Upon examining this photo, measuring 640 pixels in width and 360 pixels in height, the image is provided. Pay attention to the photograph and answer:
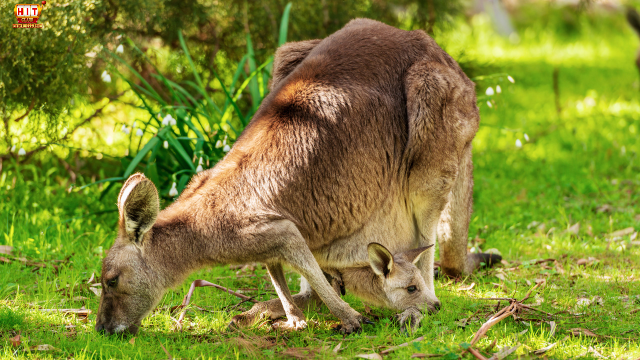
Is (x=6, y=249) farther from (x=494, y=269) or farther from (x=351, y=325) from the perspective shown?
(x=494, y=269)

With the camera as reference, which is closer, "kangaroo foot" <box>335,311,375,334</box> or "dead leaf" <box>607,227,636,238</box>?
"kangaroo foot" <box>335,311,375,334</box>

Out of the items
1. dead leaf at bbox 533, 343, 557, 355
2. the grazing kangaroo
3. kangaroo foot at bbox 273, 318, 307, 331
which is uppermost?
the grazing kangaroo

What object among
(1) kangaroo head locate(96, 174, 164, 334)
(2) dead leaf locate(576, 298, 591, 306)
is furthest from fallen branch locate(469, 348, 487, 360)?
(1) kangaroo head locate(96, 174, 164, 334)

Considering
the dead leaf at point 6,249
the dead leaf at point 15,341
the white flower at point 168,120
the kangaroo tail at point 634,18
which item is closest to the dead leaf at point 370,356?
the dead leaf at point 15,341

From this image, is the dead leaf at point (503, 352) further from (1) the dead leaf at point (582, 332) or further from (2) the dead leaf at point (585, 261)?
Answer: (2) the dead leaf at point (585, 261)

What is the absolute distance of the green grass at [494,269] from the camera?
11.6 feet

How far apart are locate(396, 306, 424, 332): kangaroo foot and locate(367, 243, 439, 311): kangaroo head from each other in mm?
83

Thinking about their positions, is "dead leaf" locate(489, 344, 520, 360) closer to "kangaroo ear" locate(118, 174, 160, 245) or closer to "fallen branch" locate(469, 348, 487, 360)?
"fallen branch" locate(469, 348, 487, 360)

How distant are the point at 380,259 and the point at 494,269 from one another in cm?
143

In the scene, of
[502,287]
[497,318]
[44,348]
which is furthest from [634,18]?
[44,348]

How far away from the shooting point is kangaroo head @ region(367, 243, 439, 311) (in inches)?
154

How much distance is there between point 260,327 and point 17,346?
1.34 meters

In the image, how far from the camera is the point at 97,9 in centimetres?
573

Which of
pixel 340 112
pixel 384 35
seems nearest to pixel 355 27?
pixel 384 35
